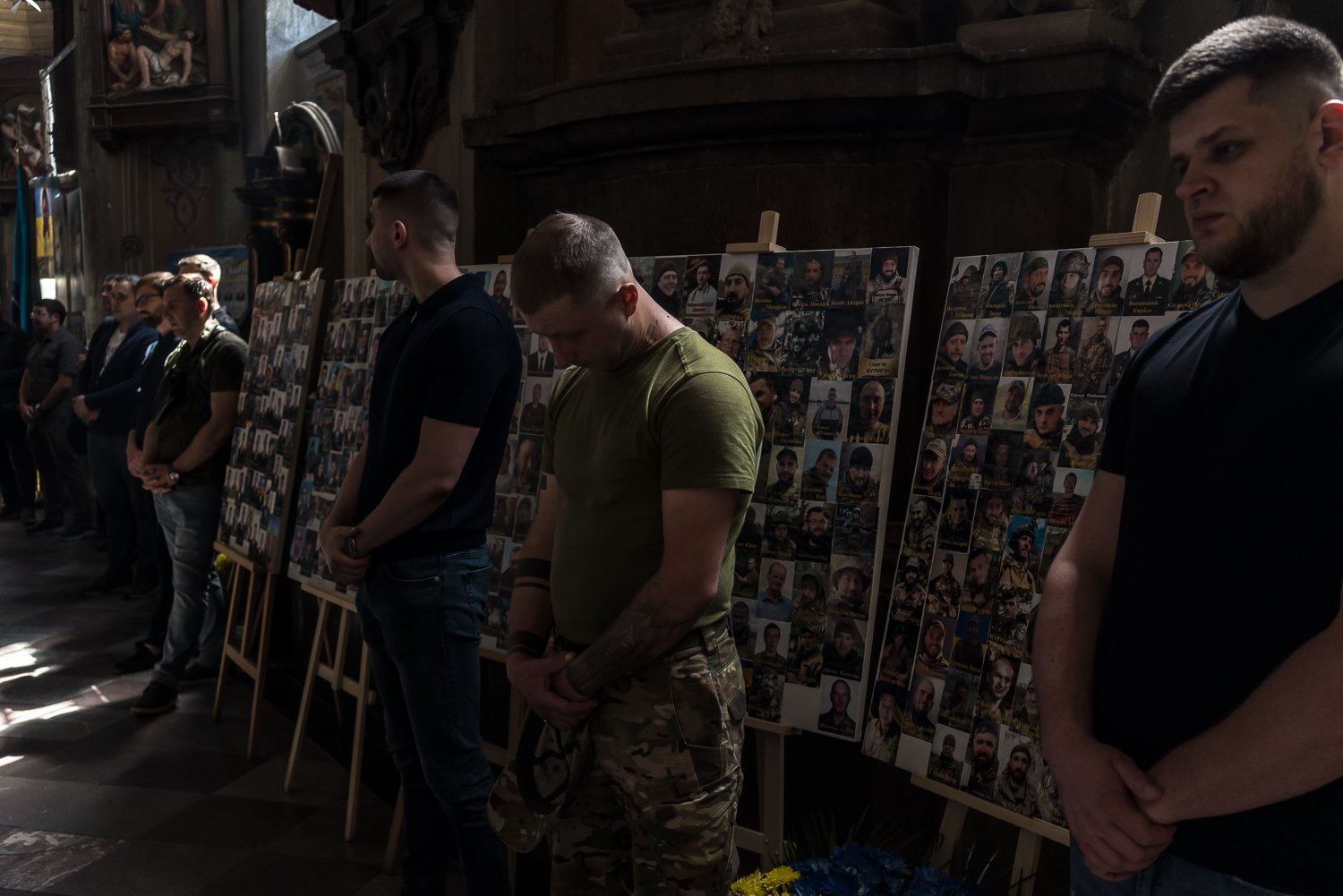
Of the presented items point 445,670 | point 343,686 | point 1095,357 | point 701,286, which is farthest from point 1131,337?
point 343,686

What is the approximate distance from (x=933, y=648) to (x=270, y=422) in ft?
9.59

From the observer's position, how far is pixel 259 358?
179 inches

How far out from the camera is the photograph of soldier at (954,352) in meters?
2.36

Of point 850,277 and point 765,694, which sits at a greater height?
point 850,277

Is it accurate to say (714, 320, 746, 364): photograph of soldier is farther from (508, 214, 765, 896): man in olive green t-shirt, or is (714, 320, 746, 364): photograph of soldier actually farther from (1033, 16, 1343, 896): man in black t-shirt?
(1033, 16, 1343, 896): man in black t-shirt

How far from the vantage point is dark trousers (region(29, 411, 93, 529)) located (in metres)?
8.79

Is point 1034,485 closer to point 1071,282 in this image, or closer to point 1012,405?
point 1012,405

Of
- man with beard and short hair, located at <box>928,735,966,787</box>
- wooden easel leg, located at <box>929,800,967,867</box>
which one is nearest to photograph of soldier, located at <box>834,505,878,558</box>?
man with beard and short hair, located at <box>928,735,966,787</box>

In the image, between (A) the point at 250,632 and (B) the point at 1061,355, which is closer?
(B) the point at 1061,355

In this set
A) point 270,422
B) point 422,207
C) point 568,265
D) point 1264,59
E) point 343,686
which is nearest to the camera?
point 1264,59

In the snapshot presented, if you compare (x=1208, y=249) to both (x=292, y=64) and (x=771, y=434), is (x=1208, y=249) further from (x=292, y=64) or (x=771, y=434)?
(x=292, y=64)

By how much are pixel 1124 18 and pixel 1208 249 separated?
6.30 feet

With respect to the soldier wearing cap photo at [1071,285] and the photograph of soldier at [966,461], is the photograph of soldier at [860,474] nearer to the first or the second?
the photograph of soldier at [966,461]

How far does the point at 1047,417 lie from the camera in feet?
7.18
